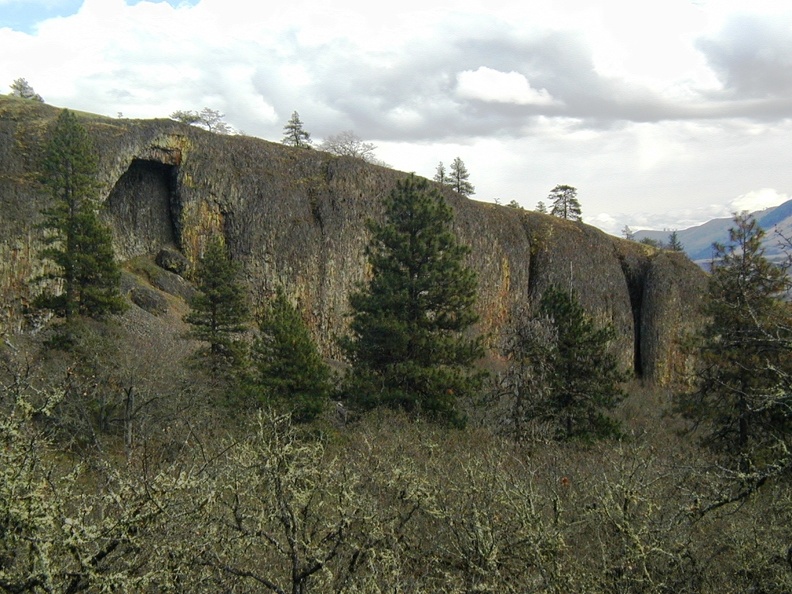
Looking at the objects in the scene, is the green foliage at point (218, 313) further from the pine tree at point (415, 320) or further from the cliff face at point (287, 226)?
the cliff face at point (287, 226)

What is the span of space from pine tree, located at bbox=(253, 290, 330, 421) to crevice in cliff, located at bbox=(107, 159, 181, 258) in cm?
2297

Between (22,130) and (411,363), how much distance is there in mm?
28619

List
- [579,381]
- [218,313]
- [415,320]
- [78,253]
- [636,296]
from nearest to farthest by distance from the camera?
[579,381] < [415,320] < [78,253] < [218,313] < [636,296]

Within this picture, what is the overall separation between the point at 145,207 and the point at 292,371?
25.6 metres

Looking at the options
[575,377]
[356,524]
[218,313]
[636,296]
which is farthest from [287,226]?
[356,524]

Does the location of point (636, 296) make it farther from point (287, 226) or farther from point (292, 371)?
point (292, 371)

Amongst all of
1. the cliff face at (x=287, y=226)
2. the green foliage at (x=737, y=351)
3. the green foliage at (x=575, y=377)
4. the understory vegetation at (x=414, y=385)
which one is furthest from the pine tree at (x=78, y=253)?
the green foliage at (x=737, y=351)

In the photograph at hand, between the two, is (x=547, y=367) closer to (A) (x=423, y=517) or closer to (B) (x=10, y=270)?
(A) (x=423, y=517)

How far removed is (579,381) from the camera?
20.5 meters

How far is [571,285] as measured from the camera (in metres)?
52.3

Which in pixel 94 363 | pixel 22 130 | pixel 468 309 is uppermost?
pixel 22 130

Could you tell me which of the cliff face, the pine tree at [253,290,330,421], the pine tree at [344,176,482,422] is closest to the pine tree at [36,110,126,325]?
the pine tree at [253,290,330,421]

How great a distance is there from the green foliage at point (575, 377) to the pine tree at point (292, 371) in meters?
7.00

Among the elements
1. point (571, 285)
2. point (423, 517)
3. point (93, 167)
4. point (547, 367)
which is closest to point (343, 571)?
point (423, 517)
